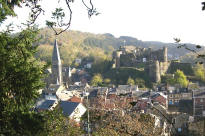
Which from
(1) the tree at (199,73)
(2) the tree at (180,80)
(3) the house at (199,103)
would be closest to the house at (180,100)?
(3) the house at (199,103)

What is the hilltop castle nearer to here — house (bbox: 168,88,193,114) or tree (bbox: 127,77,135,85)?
tree (bbox: 127,77,135,85)

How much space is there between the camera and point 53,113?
5.06m

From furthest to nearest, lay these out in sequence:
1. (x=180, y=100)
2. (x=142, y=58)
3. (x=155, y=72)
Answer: (x=142, y=58) < (x=155, y=72) < (x=180, y=100)

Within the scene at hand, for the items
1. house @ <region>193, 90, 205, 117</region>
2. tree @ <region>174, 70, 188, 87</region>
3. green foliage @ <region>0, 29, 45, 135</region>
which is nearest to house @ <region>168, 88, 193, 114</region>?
house @ <region>193, 90, 205, 117</region>

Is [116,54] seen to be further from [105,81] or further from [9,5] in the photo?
[9,5]

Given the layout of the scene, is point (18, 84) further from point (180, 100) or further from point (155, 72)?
point (155, 72)

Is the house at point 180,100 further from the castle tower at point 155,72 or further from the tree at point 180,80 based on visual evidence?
the castle tower at point 155,72

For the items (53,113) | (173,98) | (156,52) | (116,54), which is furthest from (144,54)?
(53,113)

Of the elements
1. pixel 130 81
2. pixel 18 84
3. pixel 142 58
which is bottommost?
pixel 130 81

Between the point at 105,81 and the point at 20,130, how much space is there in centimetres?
4496

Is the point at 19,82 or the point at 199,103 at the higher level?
the point at 19,82

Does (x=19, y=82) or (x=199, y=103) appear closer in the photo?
(x=19, y=82)

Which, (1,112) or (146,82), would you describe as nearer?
(1,112)

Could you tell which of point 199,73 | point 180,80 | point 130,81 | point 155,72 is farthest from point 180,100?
point 199,73
